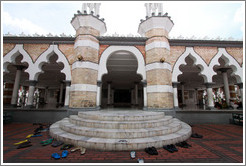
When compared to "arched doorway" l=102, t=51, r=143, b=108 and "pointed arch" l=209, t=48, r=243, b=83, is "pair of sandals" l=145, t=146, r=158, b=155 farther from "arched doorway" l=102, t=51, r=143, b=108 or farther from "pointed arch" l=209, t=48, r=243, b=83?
"arched doorway" l=102, t=51, r=143, b=108

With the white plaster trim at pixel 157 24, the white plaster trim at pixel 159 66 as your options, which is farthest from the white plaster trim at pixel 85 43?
the white plaster trim at pixel 159 66

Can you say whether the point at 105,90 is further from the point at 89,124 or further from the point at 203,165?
the point at 203,165

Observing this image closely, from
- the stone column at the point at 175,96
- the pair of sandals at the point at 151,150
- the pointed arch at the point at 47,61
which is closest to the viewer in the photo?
the pair of sandals at the point at 151,150

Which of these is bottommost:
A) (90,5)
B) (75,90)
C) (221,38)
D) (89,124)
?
(89,124)

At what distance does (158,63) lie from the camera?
673 centimetres

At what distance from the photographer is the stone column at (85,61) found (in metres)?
6.43

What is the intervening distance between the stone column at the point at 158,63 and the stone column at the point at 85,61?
3541mm

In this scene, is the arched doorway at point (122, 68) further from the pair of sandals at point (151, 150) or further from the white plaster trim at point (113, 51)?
the pair of sandals at point (151, 150)

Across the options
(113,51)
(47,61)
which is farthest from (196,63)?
(47,61)

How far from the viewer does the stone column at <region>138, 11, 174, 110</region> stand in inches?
257

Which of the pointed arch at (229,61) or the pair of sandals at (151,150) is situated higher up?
the pointed arch at (229,61)

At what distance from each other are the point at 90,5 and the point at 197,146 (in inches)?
389

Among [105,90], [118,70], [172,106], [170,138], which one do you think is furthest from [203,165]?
[105,90]

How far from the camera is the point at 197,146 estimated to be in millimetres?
3484
